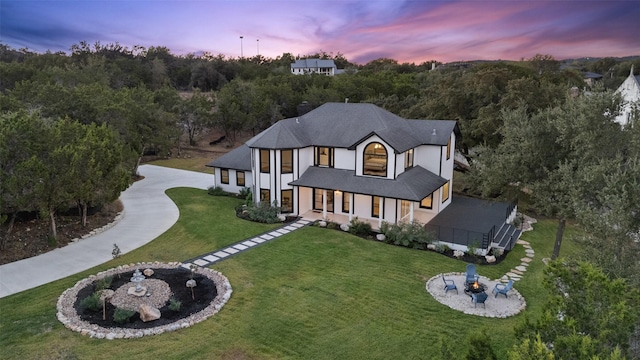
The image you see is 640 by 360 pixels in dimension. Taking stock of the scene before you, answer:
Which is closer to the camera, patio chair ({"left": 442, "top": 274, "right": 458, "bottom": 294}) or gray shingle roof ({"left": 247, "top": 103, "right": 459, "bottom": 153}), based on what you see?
patio chair ({"left": 442, "top": 274, "right": 458, "bottom": 294})

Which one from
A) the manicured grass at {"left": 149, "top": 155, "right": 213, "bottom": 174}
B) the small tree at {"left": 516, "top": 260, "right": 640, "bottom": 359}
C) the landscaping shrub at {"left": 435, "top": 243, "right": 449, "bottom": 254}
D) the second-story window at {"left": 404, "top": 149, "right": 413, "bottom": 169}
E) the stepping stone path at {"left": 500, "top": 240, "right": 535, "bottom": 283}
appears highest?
the second-story window at {"left": 404, "top": 149, "right": 413, "bottom": 169}

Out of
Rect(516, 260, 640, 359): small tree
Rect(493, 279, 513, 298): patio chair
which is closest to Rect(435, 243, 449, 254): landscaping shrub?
Rect(493, 279, 513, 298): patio chair

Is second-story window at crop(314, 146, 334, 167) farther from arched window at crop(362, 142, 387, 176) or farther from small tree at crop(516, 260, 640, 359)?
small tree at crop(516, 260, 640, 359)

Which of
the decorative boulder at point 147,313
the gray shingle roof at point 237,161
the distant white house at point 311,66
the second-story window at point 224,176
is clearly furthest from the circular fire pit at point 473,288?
the distant white house at point 311,66

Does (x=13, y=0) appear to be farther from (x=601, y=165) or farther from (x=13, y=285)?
A: (x=601, y=165)

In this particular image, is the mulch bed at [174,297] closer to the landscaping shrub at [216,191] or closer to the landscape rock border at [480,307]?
the landscape rock border at [480,307]

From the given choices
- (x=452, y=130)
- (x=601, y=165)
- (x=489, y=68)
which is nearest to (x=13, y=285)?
(x=601, y=165)

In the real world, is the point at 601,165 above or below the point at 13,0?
below
